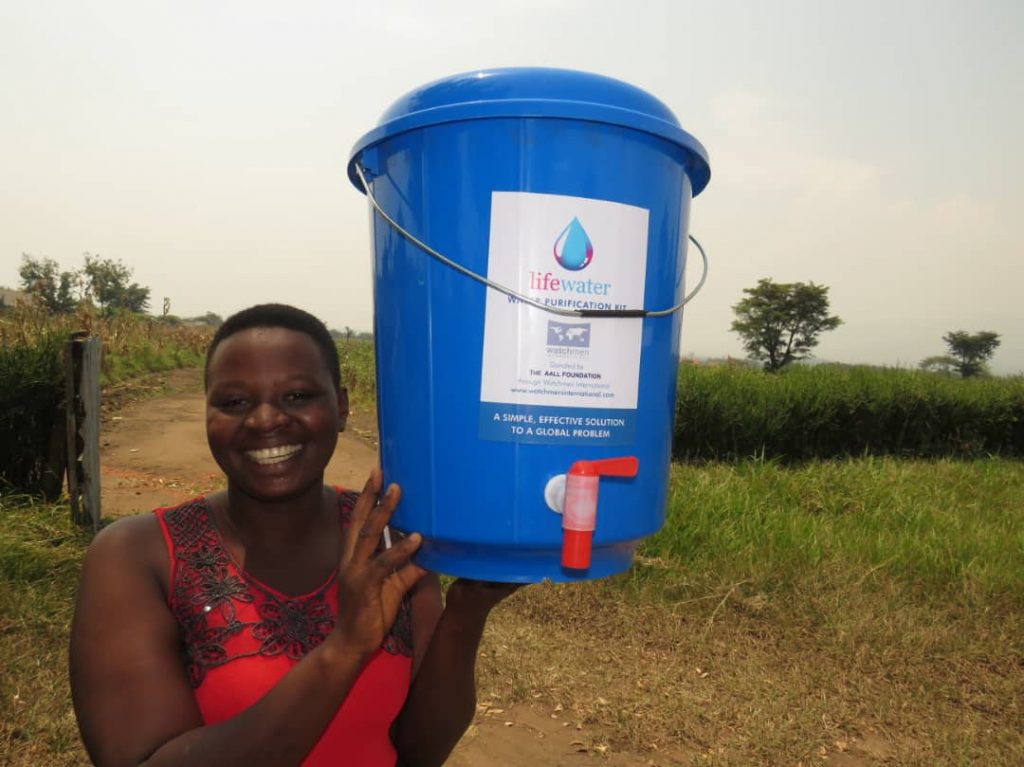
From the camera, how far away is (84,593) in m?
1.19

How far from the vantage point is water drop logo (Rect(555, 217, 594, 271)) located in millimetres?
1128

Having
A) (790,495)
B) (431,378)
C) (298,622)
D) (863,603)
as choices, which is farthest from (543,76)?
(790,495)

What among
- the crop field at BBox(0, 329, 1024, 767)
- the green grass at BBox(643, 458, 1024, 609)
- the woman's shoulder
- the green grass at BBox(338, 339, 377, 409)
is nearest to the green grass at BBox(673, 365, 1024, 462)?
the green grass at BBox(643, 458, 1024, 609)

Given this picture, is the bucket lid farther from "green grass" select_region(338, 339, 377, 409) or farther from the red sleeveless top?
"green grass" select_region(338, 339, 377, 409)

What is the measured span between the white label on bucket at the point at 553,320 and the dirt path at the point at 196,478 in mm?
2259

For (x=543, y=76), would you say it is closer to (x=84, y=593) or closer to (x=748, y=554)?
(x=84, y=593)

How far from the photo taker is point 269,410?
1245mm

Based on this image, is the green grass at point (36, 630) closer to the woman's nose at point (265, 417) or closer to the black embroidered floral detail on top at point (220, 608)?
the black embroidered floral detail on top at point (220, 608)

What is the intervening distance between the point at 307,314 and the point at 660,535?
4.12 m

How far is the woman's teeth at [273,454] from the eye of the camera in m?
1.28

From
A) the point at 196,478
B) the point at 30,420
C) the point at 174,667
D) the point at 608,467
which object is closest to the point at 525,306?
the point at 608,467

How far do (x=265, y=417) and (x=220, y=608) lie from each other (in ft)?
1.07

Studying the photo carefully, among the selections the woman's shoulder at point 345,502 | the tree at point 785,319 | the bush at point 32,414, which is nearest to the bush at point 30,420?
the bush at point 32,414

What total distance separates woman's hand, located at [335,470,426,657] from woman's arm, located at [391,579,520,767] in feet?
0.70
